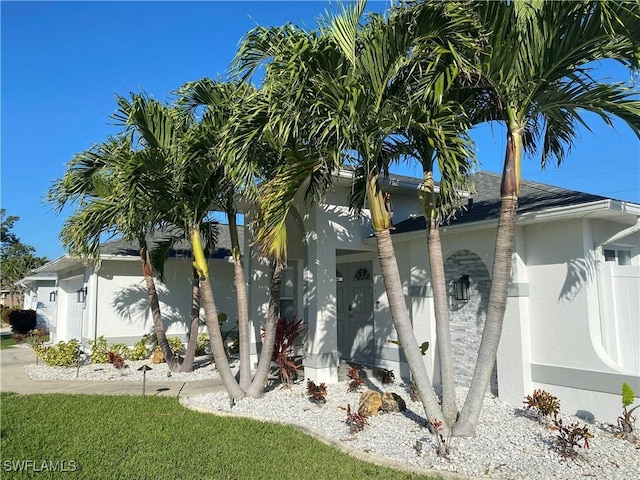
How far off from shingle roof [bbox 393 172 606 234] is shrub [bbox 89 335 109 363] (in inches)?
395

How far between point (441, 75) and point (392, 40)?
0.78 m

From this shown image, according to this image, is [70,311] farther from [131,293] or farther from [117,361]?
[117,361]

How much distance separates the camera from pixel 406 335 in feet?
20.9

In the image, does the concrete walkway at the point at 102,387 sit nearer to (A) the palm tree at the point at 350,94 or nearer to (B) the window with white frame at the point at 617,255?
(A) the palm tree at the point at 350,94

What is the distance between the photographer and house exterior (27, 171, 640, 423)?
731 cm

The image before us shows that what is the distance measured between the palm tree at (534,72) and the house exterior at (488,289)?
1.83 meters

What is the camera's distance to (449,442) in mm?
5867

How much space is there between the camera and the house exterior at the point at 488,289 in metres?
7.31

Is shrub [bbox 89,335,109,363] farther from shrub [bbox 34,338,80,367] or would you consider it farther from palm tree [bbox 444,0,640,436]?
palm tree [bbox 444,0,640,436]

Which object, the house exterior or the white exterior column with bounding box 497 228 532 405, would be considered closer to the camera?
the house exterior

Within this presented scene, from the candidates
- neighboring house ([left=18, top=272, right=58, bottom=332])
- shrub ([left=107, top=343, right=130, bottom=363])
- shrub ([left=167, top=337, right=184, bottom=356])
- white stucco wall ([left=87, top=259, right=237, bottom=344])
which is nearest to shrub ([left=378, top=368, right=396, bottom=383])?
shrub ([left=167, top=337, right=184, bottom=356])

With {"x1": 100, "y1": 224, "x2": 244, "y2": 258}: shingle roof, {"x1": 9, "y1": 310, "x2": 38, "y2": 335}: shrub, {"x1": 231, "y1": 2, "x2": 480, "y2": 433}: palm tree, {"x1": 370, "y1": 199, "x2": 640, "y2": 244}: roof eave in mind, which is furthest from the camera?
{"x1": 9, "y1": 310, "x2": 38, "y2": 335}: shrub

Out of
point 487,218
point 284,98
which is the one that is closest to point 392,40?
point 284,98

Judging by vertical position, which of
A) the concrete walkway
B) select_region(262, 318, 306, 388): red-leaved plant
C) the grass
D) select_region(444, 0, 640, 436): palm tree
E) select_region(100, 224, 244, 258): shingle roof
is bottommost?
the concrete walkway
